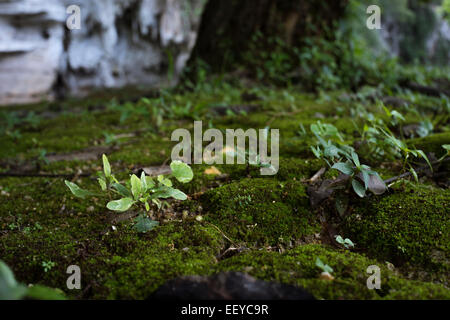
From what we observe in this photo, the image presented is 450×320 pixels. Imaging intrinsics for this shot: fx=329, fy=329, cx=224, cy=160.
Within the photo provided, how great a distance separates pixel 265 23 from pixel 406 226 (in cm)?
346

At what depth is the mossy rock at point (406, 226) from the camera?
3.57 feet

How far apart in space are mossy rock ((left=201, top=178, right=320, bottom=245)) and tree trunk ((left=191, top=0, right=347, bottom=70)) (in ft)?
9.73

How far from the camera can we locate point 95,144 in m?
2.44

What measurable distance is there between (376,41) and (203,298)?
1221cm

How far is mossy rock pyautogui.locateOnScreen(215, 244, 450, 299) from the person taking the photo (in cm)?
88

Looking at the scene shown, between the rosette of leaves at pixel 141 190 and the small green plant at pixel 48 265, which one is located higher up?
the rosette of leaves at pixel 141 190

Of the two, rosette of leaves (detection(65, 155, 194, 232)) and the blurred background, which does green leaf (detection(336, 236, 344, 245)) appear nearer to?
rosette of leaves (detection(65, 155, 194, 232))

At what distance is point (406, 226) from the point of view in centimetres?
119

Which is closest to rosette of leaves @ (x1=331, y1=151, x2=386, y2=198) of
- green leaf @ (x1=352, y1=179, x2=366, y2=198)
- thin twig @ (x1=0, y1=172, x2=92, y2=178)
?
A: green leaf @ (x1=352, y1=179, x2=366, y2=198)

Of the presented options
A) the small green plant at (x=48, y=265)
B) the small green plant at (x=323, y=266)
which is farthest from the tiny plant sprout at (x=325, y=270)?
the small green plant at (x=48, y=265)

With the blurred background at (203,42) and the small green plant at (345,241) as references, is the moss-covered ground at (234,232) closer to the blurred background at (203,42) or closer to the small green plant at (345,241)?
the small green plant at (345,241)

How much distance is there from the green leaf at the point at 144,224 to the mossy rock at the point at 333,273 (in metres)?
0.32
